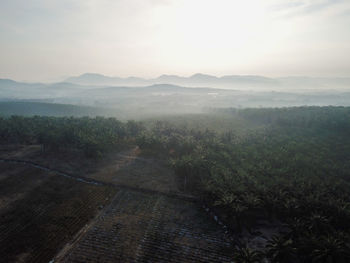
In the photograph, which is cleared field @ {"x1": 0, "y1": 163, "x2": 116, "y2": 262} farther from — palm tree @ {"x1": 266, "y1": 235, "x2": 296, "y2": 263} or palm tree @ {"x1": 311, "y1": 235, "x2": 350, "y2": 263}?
palm tree @ {"x1": 311, "y1": 235, "x2": 350, "y2": 263}

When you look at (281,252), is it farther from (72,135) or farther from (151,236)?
(72,135)

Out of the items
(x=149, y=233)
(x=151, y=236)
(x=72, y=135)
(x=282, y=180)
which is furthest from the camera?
(x=72, y=135)

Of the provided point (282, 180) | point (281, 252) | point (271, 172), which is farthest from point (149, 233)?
point (271, 172)

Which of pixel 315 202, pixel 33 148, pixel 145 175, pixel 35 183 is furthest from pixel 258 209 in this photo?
pixel 33 148

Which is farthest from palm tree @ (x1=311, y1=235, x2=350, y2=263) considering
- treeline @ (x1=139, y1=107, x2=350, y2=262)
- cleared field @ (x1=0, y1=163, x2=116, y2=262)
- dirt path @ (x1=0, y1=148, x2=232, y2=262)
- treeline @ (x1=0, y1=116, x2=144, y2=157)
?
treeline @ (x1=0, y1=116, x2=144, y2=157)

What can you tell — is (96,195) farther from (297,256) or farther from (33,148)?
(33,148)

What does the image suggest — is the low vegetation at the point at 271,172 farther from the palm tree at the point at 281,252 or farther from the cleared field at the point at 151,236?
the cleared field at the point at 151,236
